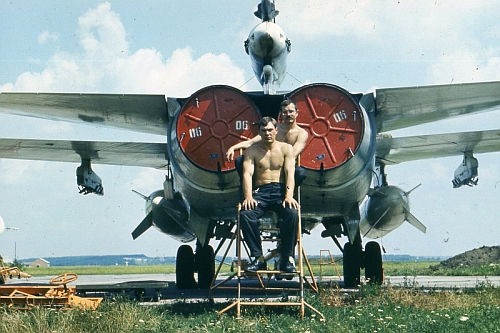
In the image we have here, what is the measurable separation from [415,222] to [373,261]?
1690 mm

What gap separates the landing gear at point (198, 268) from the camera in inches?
531

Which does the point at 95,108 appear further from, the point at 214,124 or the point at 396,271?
the point at 396,271

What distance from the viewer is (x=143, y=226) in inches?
533

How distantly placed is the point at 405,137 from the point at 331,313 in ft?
18.2

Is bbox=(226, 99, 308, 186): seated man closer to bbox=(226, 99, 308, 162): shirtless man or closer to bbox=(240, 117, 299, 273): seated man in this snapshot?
bbox=(226, 99, 308, 162): shirtless man

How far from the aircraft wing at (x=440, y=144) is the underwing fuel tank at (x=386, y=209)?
75 cm

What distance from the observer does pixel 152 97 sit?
996 cm

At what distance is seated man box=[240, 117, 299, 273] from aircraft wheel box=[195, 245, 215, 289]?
657 centimetres

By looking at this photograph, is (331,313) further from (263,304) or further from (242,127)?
(242,127)

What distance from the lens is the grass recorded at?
5.49 meters

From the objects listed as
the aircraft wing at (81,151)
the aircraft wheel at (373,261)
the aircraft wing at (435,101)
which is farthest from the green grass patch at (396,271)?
the aircraft wing at (435,101)

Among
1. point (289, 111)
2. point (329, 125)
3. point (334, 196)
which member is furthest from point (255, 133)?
point (334, 196)

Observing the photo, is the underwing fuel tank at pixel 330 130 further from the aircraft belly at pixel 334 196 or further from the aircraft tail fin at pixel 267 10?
the aircraft tail fin at pixel 267 10

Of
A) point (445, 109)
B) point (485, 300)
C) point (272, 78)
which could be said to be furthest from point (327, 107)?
point (485, 300)
